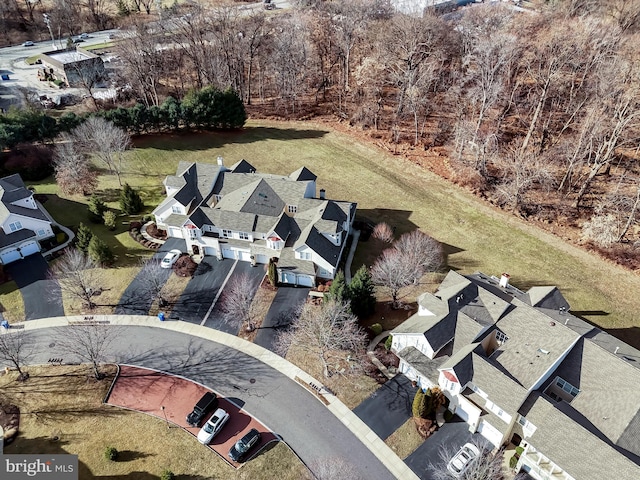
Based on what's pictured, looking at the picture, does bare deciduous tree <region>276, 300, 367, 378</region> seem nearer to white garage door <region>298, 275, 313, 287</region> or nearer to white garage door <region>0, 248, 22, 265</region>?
white garage door <region>298, 275, 313, 287</region>

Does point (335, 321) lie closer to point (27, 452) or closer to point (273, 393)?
point (273, 393)

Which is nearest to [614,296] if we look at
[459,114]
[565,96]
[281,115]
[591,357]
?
[591,357]

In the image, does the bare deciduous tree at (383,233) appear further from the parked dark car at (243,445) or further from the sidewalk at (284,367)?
the parked dark car at (243,445)

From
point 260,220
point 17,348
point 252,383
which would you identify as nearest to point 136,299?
point 17,348

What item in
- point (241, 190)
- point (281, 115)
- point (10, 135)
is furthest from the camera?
point (281, 115)

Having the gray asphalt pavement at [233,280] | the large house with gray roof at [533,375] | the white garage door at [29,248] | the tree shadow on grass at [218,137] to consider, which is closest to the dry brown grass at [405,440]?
the large house with gray roof at [533,375]

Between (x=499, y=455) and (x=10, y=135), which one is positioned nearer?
(x=499, y=455)

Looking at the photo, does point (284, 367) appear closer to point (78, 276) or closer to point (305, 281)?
point (305, 281)
